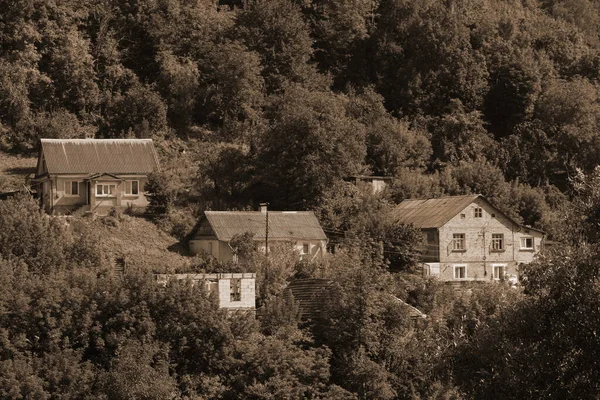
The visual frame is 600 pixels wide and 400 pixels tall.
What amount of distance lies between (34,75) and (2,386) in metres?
20.2

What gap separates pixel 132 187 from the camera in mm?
45156

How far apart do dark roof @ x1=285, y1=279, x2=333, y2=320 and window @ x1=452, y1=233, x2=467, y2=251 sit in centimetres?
716

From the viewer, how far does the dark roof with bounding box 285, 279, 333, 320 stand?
3719 centimetres

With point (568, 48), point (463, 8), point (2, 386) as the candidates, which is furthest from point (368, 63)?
point (2, 386)

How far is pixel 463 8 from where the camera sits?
192 ft

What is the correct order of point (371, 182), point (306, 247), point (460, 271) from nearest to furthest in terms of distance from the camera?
point (306, 247)
point (460, 271)
point (371, 182)

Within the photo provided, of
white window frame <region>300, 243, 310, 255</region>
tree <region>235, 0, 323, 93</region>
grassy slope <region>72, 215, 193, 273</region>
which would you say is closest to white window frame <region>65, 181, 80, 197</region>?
grassy slope <region>72, 215, 193, 273</region>

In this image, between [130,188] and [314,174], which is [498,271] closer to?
[314,174]

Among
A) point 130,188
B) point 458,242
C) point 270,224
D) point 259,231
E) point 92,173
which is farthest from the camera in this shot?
point 130,188

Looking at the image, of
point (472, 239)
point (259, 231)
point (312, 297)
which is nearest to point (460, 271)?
point (472, 239)

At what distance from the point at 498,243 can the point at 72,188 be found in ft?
44.9

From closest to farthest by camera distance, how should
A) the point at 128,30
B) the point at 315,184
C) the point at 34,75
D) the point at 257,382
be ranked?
the point at 257,382, the point at 315,184, the point at 34,75, the point at 128,30

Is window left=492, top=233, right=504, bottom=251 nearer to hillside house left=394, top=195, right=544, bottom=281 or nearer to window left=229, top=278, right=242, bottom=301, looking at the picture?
hillside house left=394, top=195, right=544, bottom=281

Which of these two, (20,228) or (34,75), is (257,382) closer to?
(20,228)
